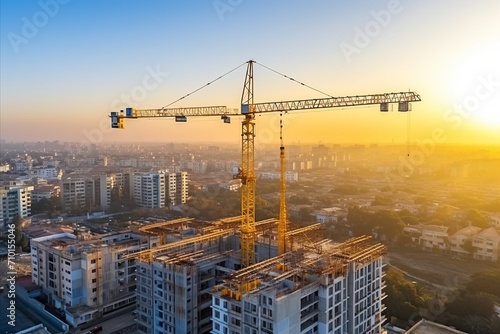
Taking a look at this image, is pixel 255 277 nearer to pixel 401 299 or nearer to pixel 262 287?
pixel 262 287

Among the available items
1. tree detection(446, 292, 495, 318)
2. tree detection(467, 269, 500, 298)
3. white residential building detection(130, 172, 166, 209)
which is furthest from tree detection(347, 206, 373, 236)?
white residential building detection(130, 172, 166, 209)

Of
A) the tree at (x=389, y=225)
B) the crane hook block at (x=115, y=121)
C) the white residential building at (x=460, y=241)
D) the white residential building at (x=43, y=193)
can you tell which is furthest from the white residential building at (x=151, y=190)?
the white residential building at (x=460, y=241)

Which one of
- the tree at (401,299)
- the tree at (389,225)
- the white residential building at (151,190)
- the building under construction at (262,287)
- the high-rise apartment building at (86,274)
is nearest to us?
the building under construction at (262,287)

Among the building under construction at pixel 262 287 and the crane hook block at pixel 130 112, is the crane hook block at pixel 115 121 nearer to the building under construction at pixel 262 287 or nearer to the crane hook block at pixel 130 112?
the crane hook block at pixel 130 112

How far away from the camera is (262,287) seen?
17.0 feet

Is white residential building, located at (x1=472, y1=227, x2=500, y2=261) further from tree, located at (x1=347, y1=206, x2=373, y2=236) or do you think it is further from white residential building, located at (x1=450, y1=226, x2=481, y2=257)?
tree, located at (x1=347, y1=206, x2=373, y2=236)

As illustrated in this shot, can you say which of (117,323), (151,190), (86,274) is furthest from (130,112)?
(151,190)

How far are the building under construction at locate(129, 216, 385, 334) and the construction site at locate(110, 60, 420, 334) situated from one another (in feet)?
0.05

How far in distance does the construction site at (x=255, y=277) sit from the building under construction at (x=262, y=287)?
0.01m

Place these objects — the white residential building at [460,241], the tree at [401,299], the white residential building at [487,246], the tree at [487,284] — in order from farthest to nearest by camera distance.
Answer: the white residential building at [460,241], the white residential building at [487,246], the tree at [487,284], the tree at [401,299]

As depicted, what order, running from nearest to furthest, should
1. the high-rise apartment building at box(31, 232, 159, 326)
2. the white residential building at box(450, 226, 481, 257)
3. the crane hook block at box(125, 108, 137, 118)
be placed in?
1. the high-rise apartment building at box(31, 232, 159, 326)
2. the crane hook block at box(125, 108, 137, 118)
3. the white residential building at box(450, 226, 481, 257)

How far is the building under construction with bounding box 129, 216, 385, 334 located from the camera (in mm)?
5137

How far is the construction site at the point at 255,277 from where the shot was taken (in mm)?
5242

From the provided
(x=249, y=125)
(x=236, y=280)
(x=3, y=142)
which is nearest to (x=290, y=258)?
(x=236, y=280)
